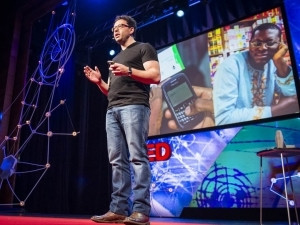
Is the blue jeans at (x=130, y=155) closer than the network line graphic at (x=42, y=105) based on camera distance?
Yes

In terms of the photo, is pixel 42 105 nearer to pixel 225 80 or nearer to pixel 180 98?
pixel 180 98

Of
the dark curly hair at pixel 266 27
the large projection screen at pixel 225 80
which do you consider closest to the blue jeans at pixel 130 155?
the large projection screen at pixel 225 80

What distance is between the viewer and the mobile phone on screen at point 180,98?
3652mm

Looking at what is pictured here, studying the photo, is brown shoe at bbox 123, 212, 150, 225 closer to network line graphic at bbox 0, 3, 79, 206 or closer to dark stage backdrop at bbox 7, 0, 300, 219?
dark stage backdrop at bbox 7, 0, 300, 219

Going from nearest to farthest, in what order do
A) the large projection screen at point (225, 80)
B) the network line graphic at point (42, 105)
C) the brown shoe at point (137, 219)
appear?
the brown shoe at point (137, 219) < the large projection screen at point (225, 80) < the network line graphic at point (42, 105)

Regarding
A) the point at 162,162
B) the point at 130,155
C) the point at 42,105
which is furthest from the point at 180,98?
the point at 130,155

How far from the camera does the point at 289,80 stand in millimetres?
3031

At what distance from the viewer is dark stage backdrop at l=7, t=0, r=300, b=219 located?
3350mm

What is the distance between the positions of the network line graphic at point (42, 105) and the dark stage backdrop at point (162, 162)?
0.10m

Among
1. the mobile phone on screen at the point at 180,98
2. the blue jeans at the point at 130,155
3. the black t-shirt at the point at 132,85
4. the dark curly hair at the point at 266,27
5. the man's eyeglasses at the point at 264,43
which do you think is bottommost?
the blue jeans at the point at 130,155

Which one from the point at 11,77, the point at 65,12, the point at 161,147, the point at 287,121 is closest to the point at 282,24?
the point at 287,121

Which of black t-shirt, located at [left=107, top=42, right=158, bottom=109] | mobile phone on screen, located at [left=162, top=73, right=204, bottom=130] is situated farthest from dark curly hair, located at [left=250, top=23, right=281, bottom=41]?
black t-shirt, located at [left=107, top=42, right=158, bottom=109]

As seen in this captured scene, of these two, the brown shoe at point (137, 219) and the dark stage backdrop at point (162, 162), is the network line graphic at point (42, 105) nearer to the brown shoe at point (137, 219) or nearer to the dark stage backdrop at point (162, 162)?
the dark stage backdrop at point (162, 162)

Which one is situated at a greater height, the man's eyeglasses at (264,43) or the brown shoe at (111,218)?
the man's eyeglasses at (264,43)
